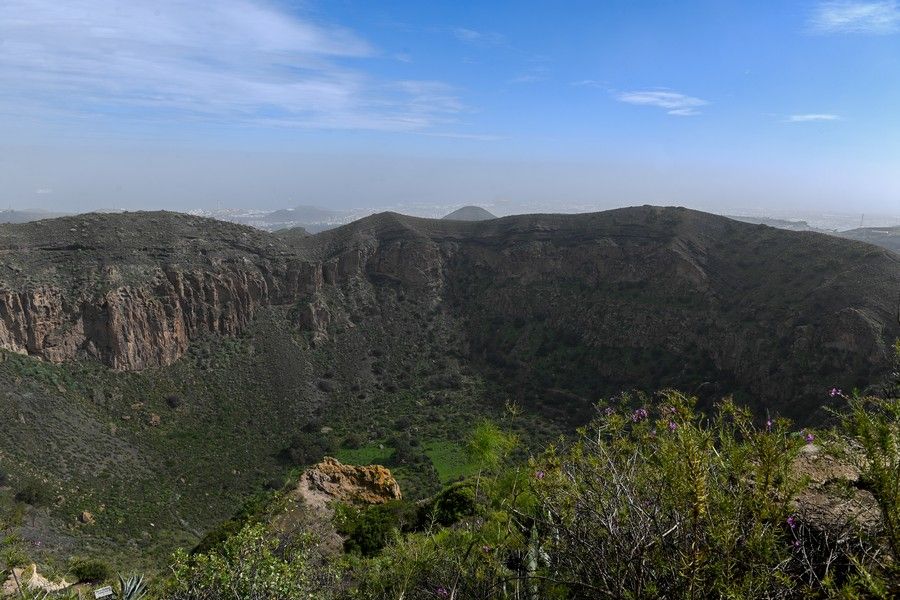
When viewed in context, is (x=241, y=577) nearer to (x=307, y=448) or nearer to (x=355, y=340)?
(x=307, y=448)

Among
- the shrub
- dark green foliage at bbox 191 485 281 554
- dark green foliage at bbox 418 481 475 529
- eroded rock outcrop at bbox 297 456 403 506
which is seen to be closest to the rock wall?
eroded rock outcrop at bbox 297 456 403 506

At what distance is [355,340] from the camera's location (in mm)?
56594

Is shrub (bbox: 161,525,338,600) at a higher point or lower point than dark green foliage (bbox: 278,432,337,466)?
higher

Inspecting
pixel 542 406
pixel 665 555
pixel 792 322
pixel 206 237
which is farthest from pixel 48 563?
pixel 792 322

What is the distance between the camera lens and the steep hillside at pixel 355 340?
34.2 m

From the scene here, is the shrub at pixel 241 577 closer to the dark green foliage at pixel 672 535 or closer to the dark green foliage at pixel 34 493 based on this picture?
the dark green foliage at pixel 672 535

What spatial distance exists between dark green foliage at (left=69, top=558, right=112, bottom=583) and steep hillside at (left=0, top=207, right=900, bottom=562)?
4937 mm

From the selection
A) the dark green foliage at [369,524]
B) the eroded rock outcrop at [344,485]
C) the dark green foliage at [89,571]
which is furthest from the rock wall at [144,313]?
the dark green foliage at [369,524]

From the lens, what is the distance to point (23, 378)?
35781 millimetres

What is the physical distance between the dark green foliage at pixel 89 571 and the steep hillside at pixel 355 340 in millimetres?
4937

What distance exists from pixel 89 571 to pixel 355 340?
37143 millimetres

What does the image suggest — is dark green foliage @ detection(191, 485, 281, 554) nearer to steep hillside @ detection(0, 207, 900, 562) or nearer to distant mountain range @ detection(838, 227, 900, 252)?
steep hillside @ detection(0, 207, 900, 562)

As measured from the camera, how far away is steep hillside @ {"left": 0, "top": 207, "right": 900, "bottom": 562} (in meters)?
34.2

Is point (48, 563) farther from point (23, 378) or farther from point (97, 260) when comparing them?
point (97, 260)
